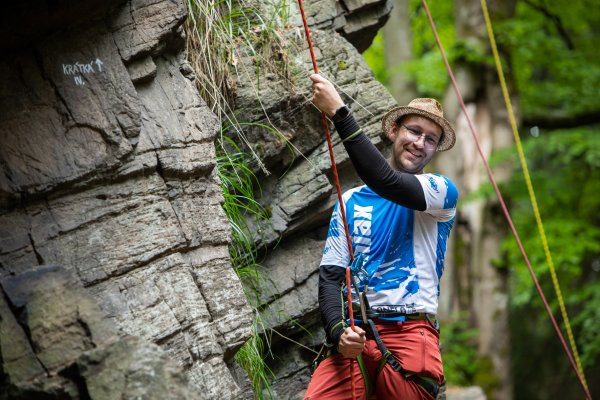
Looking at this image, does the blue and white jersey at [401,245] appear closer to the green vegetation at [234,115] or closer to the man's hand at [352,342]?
the man's hand at [352,342]

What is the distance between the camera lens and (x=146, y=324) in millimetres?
3867

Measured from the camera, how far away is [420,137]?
426 centimetres

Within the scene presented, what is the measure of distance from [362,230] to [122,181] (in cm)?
138

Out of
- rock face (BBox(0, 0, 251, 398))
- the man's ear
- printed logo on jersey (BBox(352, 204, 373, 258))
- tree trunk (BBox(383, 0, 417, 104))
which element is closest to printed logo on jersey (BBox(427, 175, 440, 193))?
printed logo on jersey (BBox(352, 204, 373, 258))

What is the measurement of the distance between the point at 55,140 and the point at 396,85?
10282 millimetres

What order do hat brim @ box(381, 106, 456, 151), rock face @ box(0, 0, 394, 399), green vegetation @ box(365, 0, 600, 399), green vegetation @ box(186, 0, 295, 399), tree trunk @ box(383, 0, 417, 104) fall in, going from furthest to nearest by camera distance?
1. tree trunk @ box(383, 0, 417, 104)
2. green vegetation @ box(365, 0, 600, 399)
3. green vegetation @ box(186, 0, 295, 399)
4. hat brim @ box(381, 106, 456, 151)
5. rock face @ box(0, 0, 394, 399)

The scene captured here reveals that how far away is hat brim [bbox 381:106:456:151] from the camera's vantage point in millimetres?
4281

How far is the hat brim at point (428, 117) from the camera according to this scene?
169 inches

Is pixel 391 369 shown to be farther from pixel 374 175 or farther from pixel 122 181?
pixel 122 181

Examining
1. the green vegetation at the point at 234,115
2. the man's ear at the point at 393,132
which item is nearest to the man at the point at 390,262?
the man's ear at the point at 393,132

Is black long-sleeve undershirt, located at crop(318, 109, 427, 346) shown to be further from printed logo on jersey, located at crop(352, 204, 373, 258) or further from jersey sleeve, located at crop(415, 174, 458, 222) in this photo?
printed logo on jersey, located at crop(352, 204, 373, 258)

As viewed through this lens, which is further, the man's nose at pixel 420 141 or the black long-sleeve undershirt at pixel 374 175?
the man's nose at pixel 420 141

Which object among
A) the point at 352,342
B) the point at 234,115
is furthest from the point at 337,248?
the point at 234,115

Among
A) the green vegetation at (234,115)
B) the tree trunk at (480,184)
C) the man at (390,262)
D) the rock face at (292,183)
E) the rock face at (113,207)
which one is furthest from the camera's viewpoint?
the tree trunk at (480,184)
